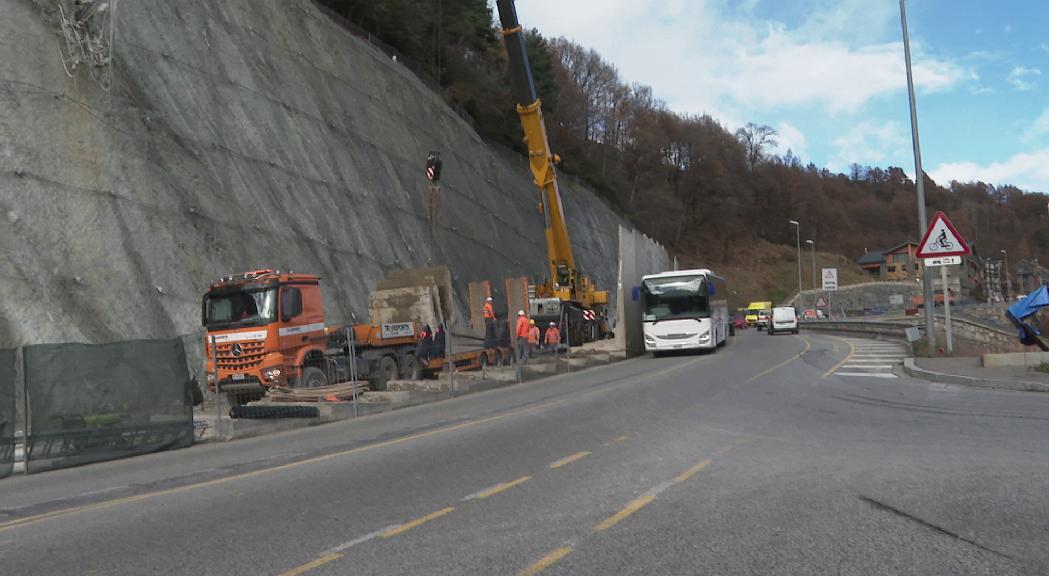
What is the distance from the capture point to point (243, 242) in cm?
2653

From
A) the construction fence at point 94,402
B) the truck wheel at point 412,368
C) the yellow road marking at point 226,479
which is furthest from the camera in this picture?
the truck wheel at point 412,368

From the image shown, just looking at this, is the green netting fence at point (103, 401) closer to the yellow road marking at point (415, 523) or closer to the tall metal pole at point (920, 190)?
the yellow road marking at point (415, 523)

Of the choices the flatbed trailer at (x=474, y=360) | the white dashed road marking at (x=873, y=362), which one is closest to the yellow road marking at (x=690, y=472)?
the white dashed road marking at (x=873, y=362)

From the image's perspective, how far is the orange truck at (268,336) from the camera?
61.7 feet

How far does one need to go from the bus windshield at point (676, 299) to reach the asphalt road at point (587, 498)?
1758cm

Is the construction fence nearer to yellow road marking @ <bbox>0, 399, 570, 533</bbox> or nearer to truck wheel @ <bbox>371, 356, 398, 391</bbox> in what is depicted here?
yellow road marking @ <bbox>0, 399, 570, 533</bbox>

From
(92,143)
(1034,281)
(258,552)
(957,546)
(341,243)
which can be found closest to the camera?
(957,546)

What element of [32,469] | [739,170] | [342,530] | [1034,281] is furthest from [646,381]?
[1034,281]

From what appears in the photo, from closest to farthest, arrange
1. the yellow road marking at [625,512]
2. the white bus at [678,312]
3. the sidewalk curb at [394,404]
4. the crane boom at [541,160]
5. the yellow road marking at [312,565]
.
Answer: the yellow road marking at [312,565] → the yellow road marking at [625,512] → the sidewalk curb at [394,404] → the white bus at [678,312] → the crane boom at [541,160]

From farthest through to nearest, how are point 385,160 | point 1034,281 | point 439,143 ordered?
1. point 1034,281
2. point 439,143
3. point 385,160

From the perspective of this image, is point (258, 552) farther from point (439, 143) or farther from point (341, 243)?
point (439, 143)

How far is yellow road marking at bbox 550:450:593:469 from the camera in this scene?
9.30 metres

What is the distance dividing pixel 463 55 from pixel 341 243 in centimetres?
3614

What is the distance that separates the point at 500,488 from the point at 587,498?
3.28 feet
